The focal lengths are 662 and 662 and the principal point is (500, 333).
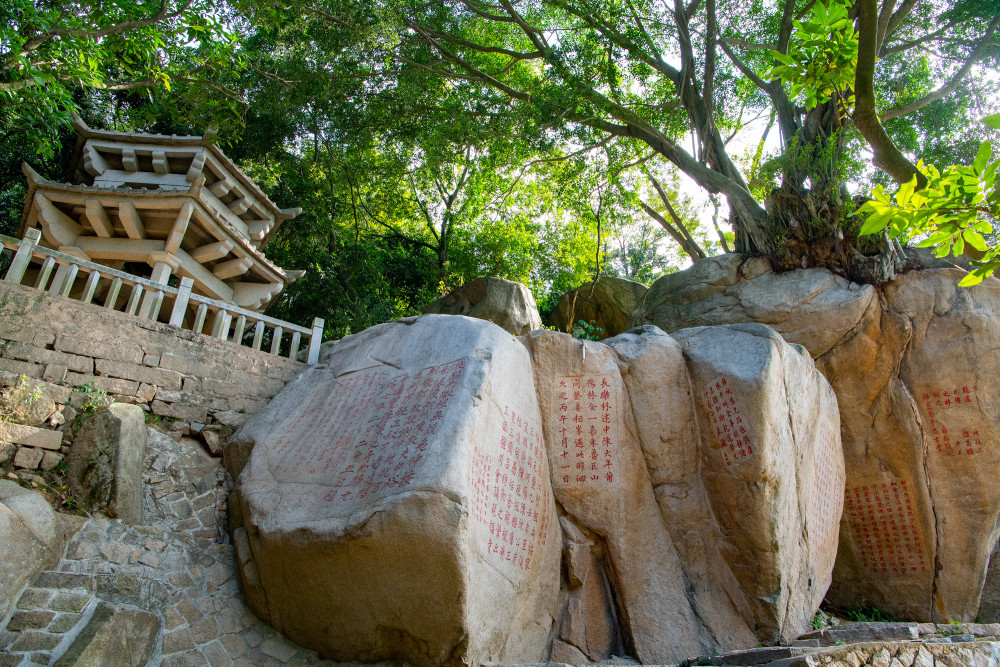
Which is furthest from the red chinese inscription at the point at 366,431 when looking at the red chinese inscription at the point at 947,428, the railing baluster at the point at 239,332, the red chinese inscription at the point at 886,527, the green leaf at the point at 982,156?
the red chinese inscription at the point at 947,428

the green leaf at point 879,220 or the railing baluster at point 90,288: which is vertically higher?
the railing baluster at point 90,288

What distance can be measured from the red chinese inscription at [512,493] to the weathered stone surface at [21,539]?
9.50ft

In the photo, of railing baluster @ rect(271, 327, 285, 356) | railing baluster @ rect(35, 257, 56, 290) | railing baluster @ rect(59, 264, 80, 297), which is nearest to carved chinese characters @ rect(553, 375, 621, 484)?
railing baluster @ rect(271, 327, 285, 356)

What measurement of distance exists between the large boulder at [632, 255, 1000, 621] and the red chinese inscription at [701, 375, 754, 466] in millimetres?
2407

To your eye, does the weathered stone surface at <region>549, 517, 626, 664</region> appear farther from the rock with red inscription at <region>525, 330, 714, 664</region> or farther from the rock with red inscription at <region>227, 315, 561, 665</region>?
the rock with red inscription at <region>227, 315, 561, 665</region>

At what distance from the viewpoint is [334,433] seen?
5594 mm

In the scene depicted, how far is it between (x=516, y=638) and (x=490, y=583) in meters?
0.55

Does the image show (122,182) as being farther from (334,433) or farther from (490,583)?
(490,583)

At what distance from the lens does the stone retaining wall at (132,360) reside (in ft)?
18.3

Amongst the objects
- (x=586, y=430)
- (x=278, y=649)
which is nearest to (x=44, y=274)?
(x=278, y=649)

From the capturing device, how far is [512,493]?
16.7 feet

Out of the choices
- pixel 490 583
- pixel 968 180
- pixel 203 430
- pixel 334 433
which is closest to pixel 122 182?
pixel 203 430

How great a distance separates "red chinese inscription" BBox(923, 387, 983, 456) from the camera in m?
7.19

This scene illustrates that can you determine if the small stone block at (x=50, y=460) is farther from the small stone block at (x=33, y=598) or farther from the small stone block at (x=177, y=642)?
the small stone block at (x=177, y=642)
